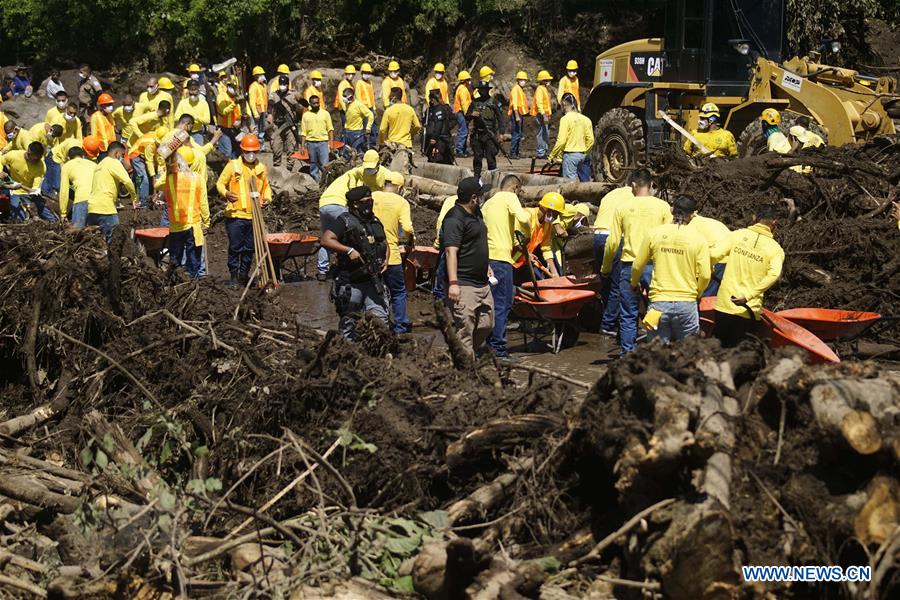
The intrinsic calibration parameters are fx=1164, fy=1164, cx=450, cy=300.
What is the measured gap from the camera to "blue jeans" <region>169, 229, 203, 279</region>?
13742mm

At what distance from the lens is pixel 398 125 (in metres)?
20.8

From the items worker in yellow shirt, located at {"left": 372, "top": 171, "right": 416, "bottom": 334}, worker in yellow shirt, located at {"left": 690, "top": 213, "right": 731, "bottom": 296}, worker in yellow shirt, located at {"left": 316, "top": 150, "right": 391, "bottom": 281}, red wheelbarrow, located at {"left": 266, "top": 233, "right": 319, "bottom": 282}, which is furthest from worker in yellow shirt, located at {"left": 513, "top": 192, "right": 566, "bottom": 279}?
red wheelbarrow, located at {"left": 266, "top": 233, "right": 319, "bottom": 282}

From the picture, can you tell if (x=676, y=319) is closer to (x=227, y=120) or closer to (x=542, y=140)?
(x=227, y=120)

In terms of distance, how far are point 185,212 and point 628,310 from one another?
220 inches

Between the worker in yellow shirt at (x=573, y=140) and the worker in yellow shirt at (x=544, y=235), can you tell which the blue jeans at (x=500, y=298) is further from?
the worker in yellow shirt at (x=573, y=140)

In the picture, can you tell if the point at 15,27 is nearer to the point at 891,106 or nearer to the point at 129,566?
the point at 891,106

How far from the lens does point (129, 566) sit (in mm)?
6008

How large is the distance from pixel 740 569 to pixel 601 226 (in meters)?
7.36

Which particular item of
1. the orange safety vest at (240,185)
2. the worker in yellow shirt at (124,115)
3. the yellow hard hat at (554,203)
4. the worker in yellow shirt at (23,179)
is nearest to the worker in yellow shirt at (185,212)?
the orange safety vest at (240,185)

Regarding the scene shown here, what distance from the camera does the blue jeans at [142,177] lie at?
20688 millimetres

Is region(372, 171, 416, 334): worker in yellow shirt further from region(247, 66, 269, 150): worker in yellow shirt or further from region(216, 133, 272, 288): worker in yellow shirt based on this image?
region(247, 66, 269, 150): worker in yellow shirt

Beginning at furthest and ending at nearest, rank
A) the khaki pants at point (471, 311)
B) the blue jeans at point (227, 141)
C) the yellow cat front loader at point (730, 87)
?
the blue jeans at point (227, 141) < the yellow cat front loader at point (730, 87) < the khaki pants at point (471, 311)

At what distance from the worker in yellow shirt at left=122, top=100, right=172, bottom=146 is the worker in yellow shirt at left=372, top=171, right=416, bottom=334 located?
938 centimetres

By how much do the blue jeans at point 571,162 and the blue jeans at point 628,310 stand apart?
282 inches
